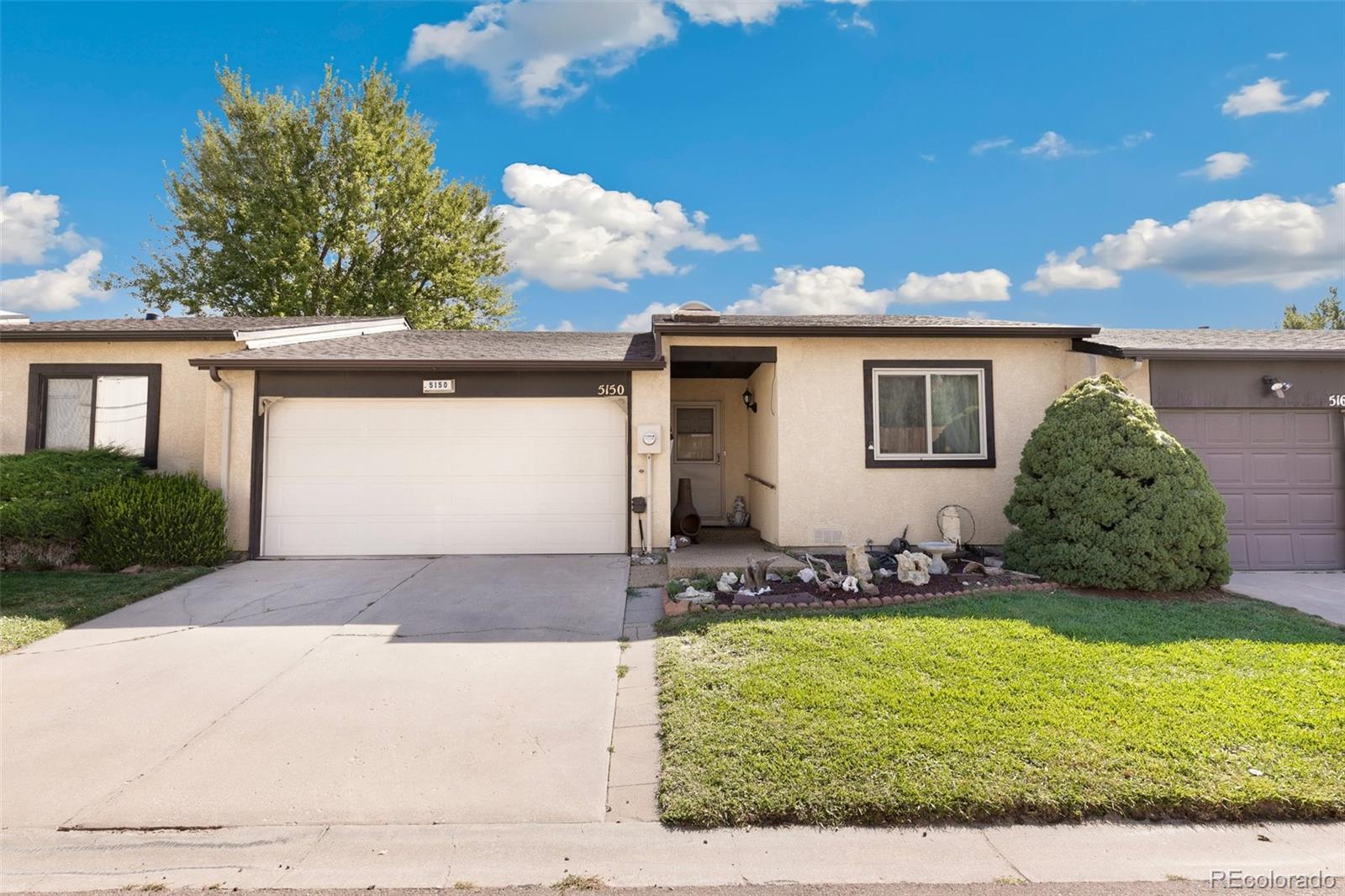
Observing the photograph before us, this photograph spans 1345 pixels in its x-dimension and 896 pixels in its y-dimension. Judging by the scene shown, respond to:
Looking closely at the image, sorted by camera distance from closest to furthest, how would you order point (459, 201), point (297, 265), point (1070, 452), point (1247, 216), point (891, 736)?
point (891, 736) < point (1070, 452) < point (1247, 216) < point (297, 265) < point (459, 201)

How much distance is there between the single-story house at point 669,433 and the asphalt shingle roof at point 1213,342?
0.14 m

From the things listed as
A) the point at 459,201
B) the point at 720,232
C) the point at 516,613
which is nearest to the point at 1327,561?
the point at 516,613

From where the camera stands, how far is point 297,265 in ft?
62.4

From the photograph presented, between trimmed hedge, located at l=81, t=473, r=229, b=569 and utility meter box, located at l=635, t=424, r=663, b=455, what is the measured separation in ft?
18.3

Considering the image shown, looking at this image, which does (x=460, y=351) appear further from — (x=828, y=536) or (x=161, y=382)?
(x=828, y=536)

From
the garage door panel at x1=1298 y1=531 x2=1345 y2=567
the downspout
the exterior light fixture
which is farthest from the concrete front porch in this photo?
the garage door panel at x1=1298 y1=531 x2=1345 y2=567

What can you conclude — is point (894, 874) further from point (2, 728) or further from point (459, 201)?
point (459, 201)

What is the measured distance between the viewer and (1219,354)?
7.66 m

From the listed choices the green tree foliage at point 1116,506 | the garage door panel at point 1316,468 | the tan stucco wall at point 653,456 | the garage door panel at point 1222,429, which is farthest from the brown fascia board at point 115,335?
the garage door panel at point 1316,468

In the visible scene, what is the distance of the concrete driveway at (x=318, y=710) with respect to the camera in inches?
116

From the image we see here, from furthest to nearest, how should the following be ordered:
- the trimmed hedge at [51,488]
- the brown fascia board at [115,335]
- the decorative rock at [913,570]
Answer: the brown fascia board at [115,335], the trimmed hedge at [51,488], the decorative rock at [913,570]

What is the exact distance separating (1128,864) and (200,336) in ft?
38.3

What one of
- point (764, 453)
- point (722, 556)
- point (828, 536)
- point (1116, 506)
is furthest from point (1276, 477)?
point (722, 556)

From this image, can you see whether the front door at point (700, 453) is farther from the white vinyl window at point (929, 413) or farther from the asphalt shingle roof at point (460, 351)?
the white vinyl window at point (929, 413)
